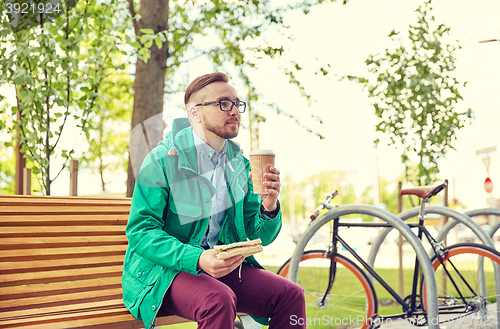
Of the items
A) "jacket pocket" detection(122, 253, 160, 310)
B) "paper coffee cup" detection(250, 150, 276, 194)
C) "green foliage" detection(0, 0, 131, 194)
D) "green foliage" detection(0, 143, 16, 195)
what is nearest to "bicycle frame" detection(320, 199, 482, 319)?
"paper coffee cup" detection(250, 150, 276, 194)

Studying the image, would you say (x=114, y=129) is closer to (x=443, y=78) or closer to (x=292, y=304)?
(x=443, y=78)

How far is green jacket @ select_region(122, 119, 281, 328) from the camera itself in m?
2.01

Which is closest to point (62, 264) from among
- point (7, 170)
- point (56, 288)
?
point (56, 288)

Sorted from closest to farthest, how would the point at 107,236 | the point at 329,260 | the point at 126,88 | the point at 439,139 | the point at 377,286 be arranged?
the point at 107,236 → the point at 329,260 → the point at 439,139 → the point at 377,286 → the point at 126,88

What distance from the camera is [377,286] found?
26.6 ft

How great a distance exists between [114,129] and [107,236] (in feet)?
44.8

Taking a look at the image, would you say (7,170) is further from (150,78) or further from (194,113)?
(194,113)

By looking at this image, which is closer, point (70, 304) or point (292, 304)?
point (292, 304)

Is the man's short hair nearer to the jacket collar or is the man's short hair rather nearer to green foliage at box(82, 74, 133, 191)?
the jacket collar

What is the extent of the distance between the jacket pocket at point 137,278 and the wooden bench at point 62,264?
13cm

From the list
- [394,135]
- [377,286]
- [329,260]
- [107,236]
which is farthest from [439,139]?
[107,236]

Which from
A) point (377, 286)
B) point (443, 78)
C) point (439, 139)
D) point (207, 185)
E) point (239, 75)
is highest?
point (239, 75)

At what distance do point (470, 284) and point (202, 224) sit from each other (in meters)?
2.86

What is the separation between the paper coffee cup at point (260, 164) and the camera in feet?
7.03
